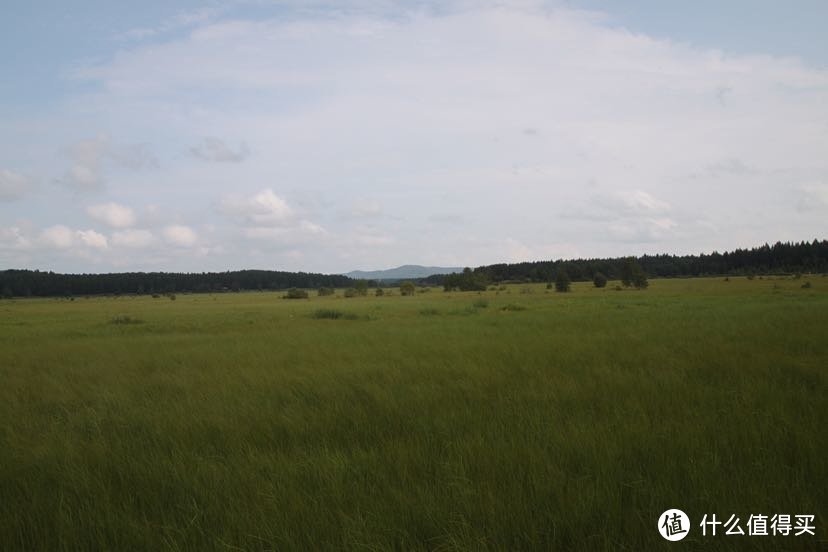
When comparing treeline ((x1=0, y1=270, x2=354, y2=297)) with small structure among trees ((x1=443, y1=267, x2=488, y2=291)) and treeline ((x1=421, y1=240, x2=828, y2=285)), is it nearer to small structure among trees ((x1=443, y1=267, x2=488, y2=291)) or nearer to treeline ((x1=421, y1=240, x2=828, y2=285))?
treeline ((x1=421, y1=240, x2=828, y2=285))

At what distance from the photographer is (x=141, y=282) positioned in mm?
147000

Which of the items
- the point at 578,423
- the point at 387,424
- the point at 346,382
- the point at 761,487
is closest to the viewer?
the point at 761,487

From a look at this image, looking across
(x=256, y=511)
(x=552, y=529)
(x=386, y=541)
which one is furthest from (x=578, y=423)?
(x=256, y=511)

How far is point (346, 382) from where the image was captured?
8.08m

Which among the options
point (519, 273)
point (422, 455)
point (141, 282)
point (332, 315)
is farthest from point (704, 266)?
point (141, 282)

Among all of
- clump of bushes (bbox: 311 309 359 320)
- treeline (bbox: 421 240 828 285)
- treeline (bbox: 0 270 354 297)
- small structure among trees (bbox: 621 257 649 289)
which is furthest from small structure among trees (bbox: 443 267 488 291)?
treeline (bbox: 0 270 354 297)

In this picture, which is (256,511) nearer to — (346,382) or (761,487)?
(761,487)

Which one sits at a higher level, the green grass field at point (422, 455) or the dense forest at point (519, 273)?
the dense forest at point (519, 273)

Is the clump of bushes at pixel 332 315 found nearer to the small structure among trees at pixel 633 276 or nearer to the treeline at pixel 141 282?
the small structure among trees at pixel 633 276

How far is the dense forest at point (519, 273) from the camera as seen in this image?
372ft

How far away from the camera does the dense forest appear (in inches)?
4466

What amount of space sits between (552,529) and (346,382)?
5285mm

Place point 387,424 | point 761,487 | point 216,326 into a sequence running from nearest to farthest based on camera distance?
point 761,487 < point 387,424 < point 216,326

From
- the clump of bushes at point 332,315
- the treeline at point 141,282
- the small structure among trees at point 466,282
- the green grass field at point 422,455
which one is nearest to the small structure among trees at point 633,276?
the small structure among trees at point 466,282
